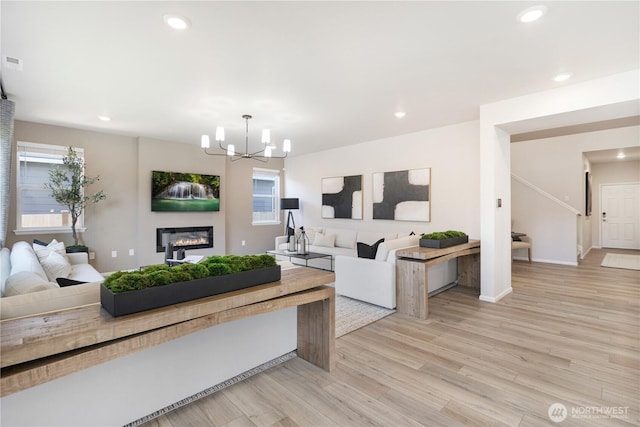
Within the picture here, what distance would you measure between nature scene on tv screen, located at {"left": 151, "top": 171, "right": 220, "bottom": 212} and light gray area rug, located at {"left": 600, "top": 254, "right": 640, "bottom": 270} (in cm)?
820

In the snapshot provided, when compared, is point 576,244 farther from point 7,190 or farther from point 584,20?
point 7,190

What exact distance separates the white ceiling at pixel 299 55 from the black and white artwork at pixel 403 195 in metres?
1.40

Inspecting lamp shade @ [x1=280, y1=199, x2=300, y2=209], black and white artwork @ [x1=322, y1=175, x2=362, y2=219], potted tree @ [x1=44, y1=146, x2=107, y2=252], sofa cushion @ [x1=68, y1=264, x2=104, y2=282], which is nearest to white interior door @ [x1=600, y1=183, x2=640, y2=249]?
black and white artwork @ [x1=322, y1=175, x2=362, y2=219]

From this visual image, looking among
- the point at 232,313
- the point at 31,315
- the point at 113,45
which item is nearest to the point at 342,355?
the point at 232,313

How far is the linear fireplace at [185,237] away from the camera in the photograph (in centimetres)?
596

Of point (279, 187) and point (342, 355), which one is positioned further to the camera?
point (279, 187)

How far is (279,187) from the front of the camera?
26.6ft

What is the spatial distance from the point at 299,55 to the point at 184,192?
4.48 m

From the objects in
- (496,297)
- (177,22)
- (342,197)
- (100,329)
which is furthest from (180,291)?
(342,197)

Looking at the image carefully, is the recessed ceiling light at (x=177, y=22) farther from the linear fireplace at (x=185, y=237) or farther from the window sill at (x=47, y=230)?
the linear fireplace at (x=185, y=237)

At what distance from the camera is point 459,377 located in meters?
2.23

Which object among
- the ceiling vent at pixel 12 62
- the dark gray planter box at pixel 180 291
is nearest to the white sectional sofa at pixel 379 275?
the dark gray planter box at pixel 180 291

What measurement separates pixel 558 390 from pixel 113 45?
419cm

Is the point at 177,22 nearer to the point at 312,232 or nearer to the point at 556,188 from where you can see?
the point at 312,232
